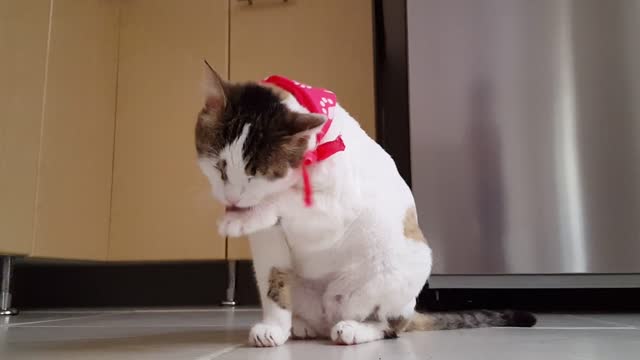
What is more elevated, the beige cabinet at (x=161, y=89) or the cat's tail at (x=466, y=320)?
the beige cabinet at (x=161, y=89)

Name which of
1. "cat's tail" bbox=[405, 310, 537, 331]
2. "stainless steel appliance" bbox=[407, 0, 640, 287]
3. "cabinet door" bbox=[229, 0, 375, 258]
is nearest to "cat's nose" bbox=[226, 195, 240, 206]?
"cat's tail" bbox=[405, 310, 537, 331]

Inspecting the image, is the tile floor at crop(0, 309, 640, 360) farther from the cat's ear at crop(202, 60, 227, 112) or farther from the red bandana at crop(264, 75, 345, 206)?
the cat's ear at crop(202, 60, 227, 112)

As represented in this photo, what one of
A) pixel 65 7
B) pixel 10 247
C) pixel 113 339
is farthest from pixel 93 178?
pixel 113 339

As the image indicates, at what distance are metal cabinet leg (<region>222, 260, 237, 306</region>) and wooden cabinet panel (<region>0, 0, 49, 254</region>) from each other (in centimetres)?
58

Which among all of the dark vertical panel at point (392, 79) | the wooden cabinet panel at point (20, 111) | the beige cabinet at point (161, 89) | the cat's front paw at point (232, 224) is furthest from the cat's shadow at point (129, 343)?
the dark vertical panel at point (392, 79)

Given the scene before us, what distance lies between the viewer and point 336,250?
86 centimetres

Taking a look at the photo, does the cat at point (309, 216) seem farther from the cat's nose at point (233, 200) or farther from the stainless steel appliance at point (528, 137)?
the stainless steel appliance at point (528, 137)

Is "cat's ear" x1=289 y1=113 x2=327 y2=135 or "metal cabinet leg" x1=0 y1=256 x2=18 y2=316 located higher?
"cat's ear" x1=289 y1=113 x2=327 y2=135

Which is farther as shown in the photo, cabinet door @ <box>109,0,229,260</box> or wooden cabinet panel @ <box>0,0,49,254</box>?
cabinet door @ <box>109,0,229,260</box>

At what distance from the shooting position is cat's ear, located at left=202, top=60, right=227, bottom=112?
826 millimetres

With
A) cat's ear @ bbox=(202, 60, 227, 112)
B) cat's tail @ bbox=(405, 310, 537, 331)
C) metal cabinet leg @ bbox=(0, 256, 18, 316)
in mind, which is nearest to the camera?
cat's ear @ bbox=(202, 60, 227, 112)

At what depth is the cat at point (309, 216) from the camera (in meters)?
0.78

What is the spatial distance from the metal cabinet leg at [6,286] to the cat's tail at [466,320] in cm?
110

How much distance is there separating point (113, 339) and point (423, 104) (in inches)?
37.1
